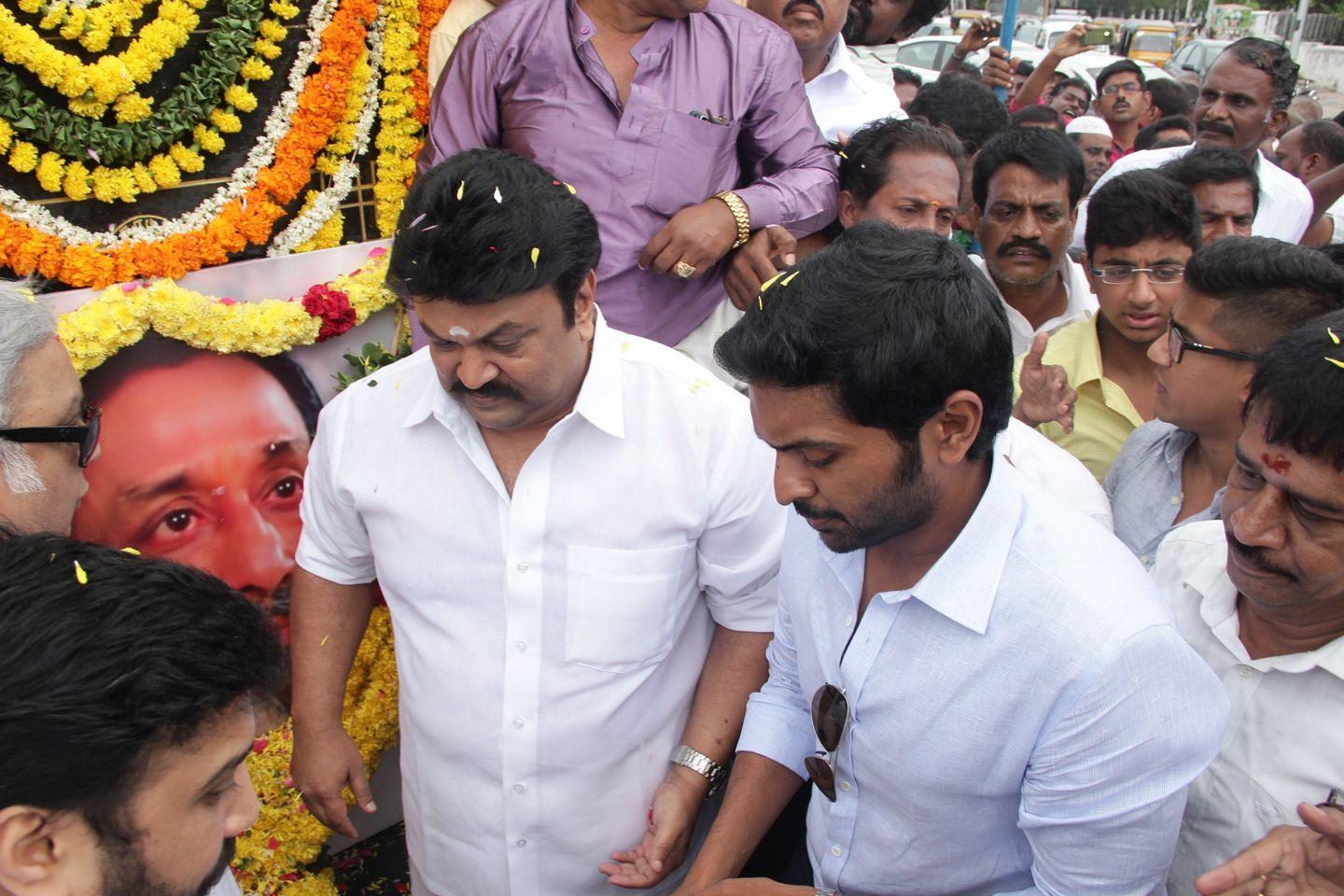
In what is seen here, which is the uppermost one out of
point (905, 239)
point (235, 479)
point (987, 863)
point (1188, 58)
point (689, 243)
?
point (905, 239)

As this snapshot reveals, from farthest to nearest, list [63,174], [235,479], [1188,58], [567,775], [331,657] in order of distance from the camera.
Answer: [1188,58] → [235,479] → [63,174] → [331,657] → [567,775]

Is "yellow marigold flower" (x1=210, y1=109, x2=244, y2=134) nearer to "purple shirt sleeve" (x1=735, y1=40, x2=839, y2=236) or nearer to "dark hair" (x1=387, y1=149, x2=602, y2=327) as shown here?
"dark hair" (x1=387, y1=149, x2=602, y2=327)

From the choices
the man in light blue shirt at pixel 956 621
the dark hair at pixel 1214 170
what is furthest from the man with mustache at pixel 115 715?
the dark hair at pixel 1214 170

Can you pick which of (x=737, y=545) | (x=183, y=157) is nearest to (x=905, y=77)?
(x=183, y=157)

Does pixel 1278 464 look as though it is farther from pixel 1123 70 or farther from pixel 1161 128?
pixel 1123 70

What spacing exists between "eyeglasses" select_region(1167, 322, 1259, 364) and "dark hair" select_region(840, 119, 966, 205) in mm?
1047

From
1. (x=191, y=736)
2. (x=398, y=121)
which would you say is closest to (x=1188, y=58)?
(x=398, y=121)

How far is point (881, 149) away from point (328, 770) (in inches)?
91.1

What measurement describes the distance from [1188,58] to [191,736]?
21748mm

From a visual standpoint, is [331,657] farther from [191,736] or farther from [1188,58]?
[1188,58]

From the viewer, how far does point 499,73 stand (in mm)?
2762

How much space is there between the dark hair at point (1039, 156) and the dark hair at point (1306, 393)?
1.85 meters

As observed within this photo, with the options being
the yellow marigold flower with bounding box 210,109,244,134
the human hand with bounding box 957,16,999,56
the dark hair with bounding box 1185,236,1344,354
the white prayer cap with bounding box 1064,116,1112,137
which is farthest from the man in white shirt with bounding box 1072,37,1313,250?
the yellow marigold flower with bounding box 210,109,244,134

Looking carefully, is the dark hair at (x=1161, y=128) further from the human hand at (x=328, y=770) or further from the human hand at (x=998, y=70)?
the human hand at (x=328, y=770)
